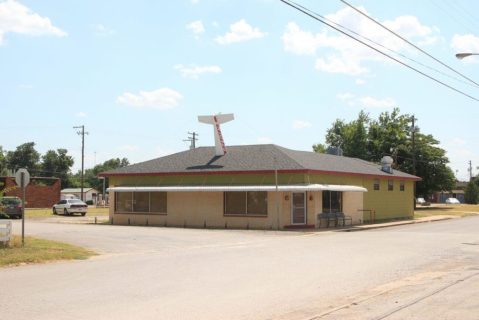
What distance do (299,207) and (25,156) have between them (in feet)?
361

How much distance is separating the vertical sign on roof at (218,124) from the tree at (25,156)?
10003 centimetres

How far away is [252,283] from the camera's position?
39.0 ft

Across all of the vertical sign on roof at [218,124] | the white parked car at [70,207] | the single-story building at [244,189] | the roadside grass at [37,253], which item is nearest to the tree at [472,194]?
the single-story building at [244,189]

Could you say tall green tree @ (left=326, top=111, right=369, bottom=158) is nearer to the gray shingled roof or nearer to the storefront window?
the gray shingled roof

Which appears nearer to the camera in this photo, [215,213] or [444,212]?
[215,213]

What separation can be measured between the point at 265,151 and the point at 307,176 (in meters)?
5.39

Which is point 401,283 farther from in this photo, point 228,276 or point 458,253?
point 458,253

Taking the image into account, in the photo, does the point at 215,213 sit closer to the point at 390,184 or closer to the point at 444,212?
the point at 390,184

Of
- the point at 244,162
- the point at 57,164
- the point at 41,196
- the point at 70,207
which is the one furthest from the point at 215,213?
the point at 57,164

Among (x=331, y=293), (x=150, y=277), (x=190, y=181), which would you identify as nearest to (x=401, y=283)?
(x=331, y=293)

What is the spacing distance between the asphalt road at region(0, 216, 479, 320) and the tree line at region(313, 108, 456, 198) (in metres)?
Result: 45.5

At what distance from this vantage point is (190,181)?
113 feet

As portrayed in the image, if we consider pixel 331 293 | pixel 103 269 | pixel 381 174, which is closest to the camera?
pixel 331 293

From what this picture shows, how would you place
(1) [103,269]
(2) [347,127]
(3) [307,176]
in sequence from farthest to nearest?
1. (2) [347,127]
2. (3) [307,176]
3. (1) [103,269]
